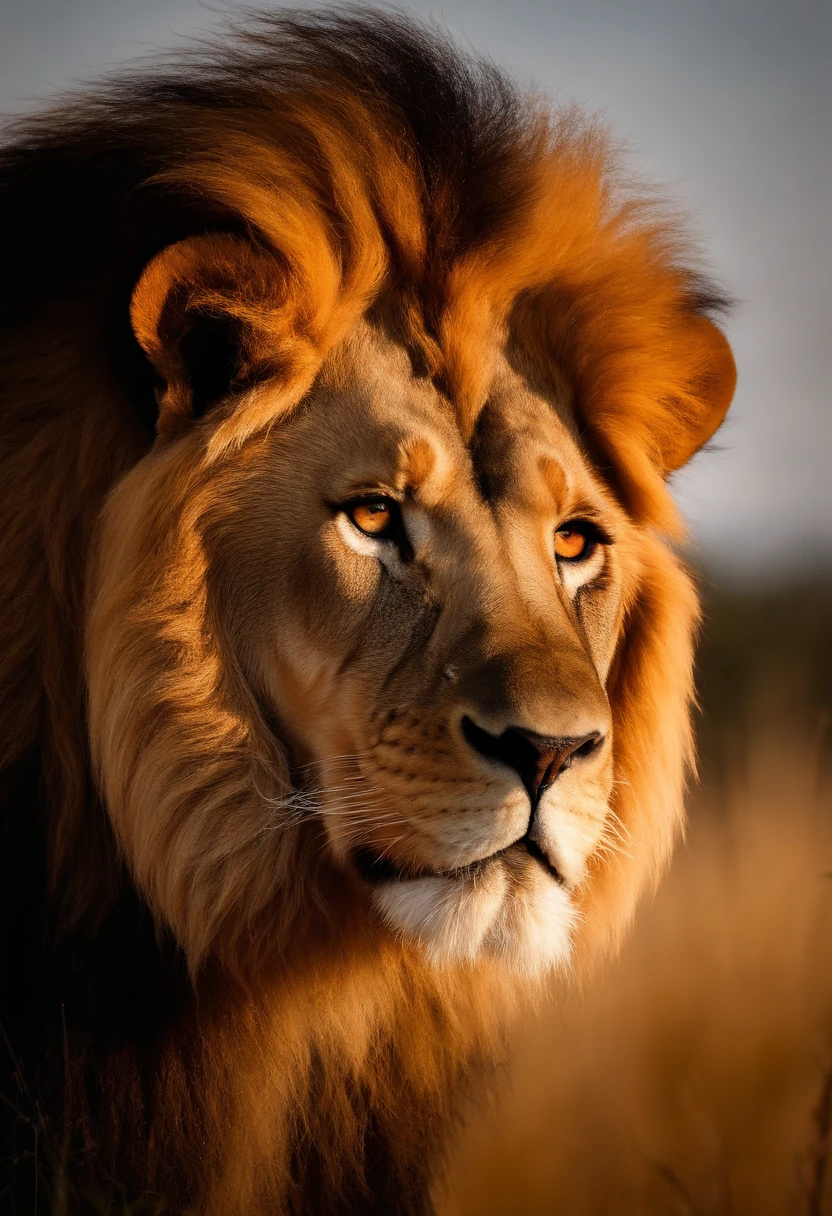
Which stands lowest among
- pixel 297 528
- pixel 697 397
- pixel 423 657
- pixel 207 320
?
pixel 423 657

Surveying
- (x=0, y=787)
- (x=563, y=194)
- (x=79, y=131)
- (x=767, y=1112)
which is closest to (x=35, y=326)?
(x=79, y=131)

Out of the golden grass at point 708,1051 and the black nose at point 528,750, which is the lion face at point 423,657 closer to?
the black nose at point 528,750

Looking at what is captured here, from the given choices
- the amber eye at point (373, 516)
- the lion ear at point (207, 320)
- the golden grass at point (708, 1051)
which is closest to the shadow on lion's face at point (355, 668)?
the amber eye at point (373, 516)

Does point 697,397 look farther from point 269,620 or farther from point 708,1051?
point 708,1051

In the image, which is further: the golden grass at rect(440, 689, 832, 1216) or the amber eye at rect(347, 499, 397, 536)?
the golden grass at rect(440, 689, 832, 1216)

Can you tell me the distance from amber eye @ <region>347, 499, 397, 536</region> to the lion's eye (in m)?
0.50

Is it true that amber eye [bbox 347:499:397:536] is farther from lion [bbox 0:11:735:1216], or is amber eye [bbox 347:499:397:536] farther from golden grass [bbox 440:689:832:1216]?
golden grass [bbox 440:689:832:1216]

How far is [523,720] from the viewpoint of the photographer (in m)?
2.39

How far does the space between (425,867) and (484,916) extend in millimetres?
155

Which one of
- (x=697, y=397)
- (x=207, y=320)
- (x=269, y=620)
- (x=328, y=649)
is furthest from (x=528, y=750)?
(x=697, y=397)

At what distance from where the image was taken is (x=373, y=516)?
8.89ft

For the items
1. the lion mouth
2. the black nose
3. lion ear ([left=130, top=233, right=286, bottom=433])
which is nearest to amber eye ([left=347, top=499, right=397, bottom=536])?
lion ear ([left=130, top=233, right=286, bottom=433])

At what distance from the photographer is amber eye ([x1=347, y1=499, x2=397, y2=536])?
8.84 ft

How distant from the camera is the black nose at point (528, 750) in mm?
2402
